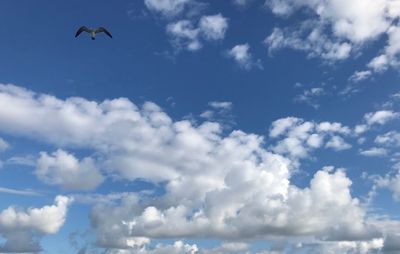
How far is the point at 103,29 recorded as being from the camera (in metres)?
133

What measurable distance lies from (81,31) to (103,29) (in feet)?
32.3

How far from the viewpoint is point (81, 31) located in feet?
454
